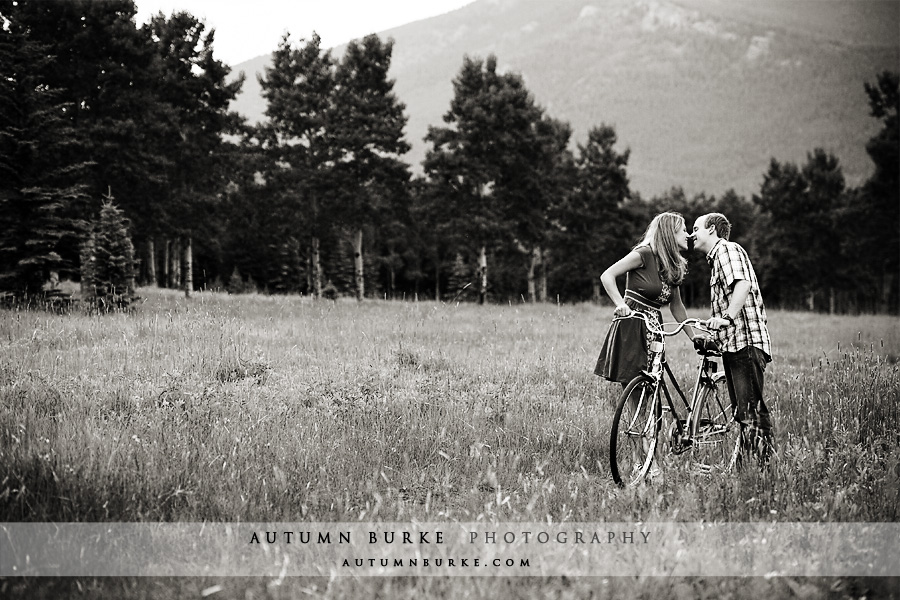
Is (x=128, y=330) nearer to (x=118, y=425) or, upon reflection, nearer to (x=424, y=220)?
(x=118, y=425)

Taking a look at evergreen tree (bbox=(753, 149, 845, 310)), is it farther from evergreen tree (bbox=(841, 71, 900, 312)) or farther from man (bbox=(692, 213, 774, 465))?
man (bbox=(692, 213, 774, 465))

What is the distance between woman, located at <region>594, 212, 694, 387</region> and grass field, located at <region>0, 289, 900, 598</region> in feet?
3.12

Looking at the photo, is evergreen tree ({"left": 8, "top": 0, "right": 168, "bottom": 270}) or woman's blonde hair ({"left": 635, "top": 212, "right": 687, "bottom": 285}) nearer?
woman's blonde hair ({"left": 635, "top": 212, "right": 687, "bottom": 285})

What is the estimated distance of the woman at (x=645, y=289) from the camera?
17.4ft

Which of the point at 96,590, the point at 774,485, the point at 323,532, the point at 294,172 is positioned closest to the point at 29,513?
the point at 96,590

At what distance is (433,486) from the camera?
457 centimetres

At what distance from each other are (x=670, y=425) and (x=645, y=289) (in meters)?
1.32

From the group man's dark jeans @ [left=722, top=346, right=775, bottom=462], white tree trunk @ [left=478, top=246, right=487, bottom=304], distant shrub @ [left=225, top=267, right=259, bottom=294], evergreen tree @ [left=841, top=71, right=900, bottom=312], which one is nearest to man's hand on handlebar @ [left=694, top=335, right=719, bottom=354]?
man's dark jeans @ [left=722, top=346, right=775, bottom=462]

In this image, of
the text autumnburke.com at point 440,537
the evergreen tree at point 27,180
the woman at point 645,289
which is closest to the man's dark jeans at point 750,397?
the woman at point 645,289

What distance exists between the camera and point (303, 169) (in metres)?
26.7

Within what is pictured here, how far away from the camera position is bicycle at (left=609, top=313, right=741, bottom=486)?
4723 millimetres

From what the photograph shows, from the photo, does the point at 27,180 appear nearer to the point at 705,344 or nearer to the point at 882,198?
the point at 705,344

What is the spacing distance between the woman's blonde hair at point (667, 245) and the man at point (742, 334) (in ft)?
0.94

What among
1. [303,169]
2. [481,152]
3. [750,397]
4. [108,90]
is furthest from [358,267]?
[750,397]
